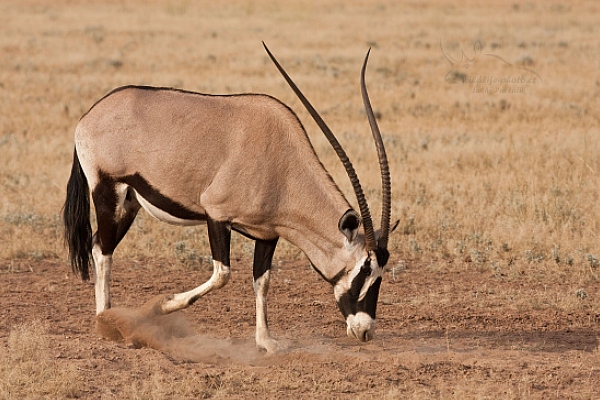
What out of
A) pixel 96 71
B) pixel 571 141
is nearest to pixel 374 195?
pixel 571 141

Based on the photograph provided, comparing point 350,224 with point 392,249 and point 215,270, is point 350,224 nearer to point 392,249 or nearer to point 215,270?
point 215,270

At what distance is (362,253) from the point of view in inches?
265

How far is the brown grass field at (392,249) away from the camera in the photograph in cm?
623

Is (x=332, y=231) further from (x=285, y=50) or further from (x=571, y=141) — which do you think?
(x=285, y=50)

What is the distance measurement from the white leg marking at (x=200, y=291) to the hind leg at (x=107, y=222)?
78 cm

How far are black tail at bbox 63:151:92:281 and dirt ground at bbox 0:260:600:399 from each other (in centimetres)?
53

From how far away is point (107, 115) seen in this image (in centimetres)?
759

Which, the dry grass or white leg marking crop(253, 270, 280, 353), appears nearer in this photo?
white leg marking crop(253, 270, 280, 353)

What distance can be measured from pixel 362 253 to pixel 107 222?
2220mm

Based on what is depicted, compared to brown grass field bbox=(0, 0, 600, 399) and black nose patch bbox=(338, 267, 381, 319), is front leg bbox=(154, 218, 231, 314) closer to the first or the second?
brown grass field bbox=(0, 0, 600, 399)

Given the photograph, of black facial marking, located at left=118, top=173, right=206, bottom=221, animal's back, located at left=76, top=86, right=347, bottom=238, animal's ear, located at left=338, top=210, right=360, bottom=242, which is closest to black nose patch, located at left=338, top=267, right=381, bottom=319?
animal's ear, located at left=338, top=210, right=360, bottom=242

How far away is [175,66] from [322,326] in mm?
17397

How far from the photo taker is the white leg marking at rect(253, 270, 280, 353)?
7285 mm

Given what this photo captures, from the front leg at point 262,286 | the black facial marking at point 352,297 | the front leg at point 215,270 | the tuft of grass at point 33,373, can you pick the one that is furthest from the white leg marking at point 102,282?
the black facial marking at point 352,297
